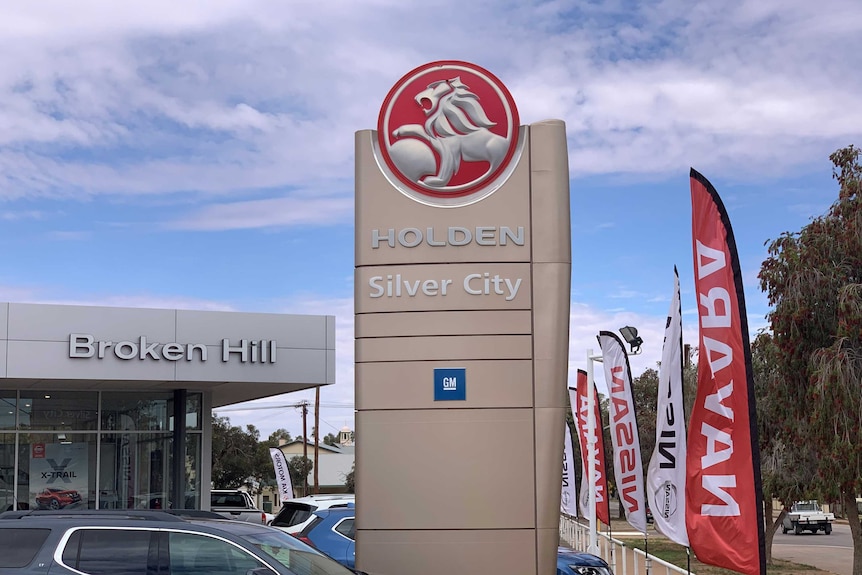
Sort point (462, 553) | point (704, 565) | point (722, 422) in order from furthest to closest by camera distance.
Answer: point (704, 565), point (462, 553), point (722, 422)

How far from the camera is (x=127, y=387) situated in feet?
74.1

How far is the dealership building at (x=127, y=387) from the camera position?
19.6 m

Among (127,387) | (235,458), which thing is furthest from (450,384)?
(235,458)

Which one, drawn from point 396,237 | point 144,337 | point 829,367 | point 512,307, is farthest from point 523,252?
point 144,337

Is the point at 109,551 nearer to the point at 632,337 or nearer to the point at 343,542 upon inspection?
the point at 343,542

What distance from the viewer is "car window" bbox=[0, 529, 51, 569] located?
26.7ft

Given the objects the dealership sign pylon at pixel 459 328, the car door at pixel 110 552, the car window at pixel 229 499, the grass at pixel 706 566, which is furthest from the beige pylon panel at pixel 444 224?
the car window at pixel 229 499

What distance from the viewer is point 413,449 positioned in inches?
466

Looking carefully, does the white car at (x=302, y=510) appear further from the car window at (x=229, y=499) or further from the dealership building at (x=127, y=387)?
the car window at (x=229, y=499)

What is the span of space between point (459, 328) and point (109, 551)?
5.00 meters

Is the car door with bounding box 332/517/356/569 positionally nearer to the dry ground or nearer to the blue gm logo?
the blue gm logo

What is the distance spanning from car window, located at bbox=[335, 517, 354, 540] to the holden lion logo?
452cm

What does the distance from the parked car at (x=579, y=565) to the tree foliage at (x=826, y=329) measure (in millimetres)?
4536

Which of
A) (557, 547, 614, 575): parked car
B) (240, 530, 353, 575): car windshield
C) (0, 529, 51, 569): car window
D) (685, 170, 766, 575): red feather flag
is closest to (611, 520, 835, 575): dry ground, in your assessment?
(557, 547, 614, 575): parked car
